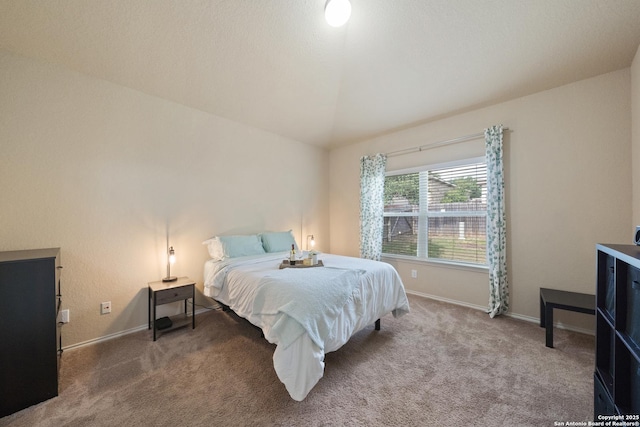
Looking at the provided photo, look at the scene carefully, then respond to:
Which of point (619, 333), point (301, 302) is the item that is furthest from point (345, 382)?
point (619, 333)

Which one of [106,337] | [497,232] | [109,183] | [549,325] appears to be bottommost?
[106,337]

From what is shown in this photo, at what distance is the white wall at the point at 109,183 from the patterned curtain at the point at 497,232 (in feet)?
10.9

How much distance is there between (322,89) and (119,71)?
2.12 m

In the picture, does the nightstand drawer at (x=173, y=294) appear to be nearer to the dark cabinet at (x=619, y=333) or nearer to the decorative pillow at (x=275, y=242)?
the decorative pillow at (x=275, y=242)

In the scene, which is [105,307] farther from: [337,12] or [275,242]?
[337,12]

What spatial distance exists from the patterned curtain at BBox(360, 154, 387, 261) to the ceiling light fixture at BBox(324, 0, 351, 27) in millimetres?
2364

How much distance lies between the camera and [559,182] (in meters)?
2.64

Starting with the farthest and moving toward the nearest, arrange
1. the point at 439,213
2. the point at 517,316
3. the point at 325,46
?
the point at 439,213
the point at 517,316
the point at 325,46

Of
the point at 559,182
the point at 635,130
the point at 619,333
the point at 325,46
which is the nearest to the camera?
the point at 619,333

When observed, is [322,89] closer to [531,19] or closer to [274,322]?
[531,19]

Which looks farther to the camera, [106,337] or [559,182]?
[559,182]

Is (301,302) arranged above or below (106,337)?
above

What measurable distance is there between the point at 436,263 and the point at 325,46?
3.16m

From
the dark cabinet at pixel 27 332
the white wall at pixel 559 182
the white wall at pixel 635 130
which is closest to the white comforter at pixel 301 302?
the dark cabinet at pixel 27 332
